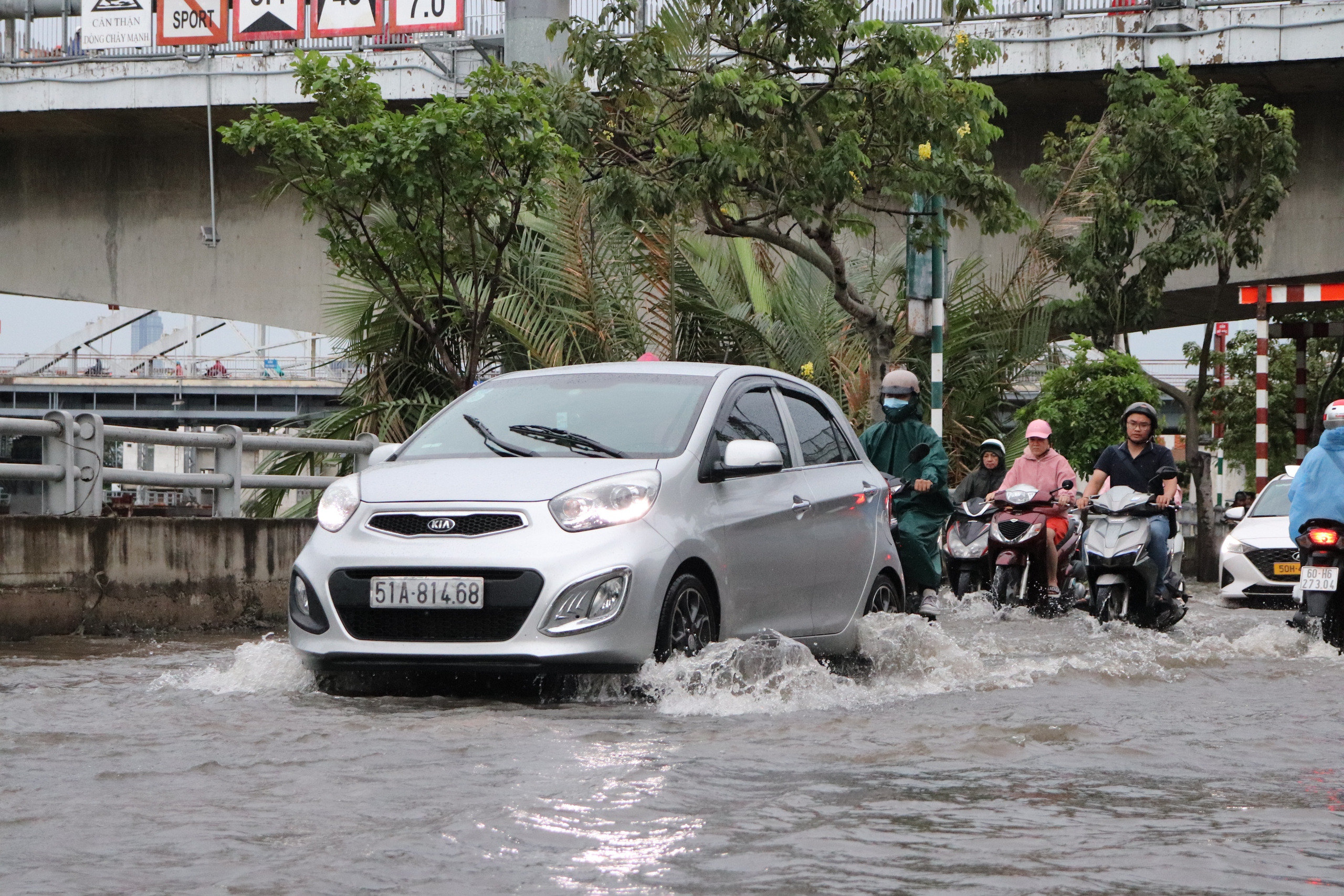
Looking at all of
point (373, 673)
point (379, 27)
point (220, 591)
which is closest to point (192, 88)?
point (379, 27)

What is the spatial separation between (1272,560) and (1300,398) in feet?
51.1

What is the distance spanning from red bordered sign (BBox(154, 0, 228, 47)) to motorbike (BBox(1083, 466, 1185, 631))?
50.4ft

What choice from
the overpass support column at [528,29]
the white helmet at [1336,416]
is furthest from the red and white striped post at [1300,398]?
the white helmet at [1336,416]

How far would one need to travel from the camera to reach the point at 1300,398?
31.7 meters

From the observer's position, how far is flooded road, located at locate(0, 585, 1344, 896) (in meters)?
4.22

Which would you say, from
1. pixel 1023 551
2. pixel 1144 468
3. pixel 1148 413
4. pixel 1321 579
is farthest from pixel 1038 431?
pixel 1321 579

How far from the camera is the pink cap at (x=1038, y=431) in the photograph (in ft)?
49.9

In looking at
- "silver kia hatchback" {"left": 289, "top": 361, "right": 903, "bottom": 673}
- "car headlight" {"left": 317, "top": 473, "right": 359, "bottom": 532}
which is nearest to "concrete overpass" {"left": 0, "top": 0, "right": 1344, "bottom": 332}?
"silver kia hatchback" {"left": 289, "top": 361, "right": 903, "bottom": 673}

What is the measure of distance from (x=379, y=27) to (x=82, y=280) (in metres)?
6.20

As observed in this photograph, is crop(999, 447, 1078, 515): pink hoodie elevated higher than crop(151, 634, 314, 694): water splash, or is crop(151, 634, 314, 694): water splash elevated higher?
crop(999, 447, 1078, 515): pink hoodie

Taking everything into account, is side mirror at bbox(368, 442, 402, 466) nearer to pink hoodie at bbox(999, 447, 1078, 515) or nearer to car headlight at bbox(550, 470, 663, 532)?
car headlight at bbox(550, 470, 663, 532)

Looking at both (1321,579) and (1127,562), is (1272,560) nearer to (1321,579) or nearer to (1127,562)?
(1127,562)

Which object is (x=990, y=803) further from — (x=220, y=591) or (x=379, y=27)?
(x=379, y=27)

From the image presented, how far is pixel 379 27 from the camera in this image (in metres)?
24.3
